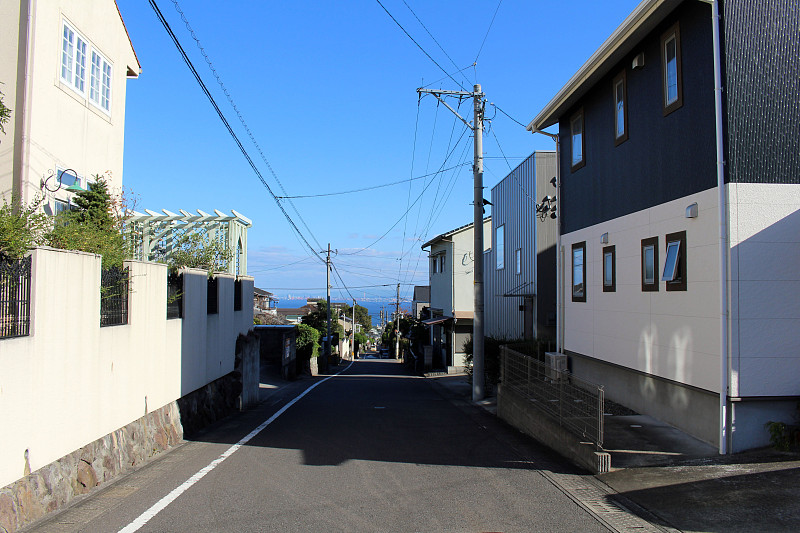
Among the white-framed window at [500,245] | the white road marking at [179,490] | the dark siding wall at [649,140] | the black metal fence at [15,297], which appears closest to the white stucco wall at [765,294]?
the dark siding wall at [649,140]

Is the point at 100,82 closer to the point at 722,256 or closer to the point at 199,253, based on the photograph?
the point at 199,253

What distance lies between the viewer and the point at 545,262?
19.5 metres

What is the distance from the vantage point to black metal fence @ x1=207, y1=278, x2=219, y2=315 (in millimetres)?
12945

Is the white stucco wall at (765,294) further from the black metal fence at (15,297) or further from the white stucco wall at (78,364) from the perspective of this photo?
the black metal fence at (15,297)

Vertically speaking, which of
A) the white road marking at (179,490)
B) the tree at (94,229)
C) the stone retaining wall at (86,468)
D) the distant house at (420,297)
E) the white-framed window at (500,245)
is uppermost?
the white-framed window at (500,245)

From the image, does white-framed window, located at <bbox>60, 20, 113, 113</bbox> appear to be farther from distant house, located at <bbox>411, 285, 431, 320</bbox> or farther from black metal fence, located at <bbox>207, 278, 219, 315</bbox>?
distant house, located at <bbox>411, 285, 431, 320</bbox>

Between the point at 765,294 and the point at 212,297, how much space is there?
10.4 meters

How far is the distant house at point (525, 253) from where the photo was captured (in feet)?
63.6

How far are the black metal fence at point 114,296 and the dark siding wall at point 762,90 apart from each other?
27.3 feet

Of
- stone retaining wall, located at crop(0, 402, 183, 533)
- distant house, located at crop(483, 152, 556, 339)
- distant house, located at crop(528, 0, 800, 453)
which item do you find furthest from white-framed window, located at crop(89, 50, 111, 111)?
distant house, located at crop(483, 152, 556, 339)

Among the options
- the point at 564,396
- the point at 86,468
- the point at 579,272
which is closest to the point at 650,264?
the point at 564,396

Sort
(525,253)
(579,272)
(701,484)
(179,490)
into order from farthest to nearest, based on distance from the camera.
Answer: (525,253)
(579,272)
(179,490)
(701,484)

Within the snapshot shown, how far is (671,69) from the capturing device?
9.31 meters

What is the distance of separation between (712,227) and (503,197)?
16247mm
